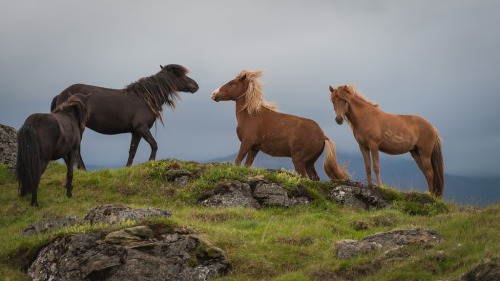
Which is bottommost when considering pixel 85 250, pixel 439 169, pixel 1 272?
pixel 1 272

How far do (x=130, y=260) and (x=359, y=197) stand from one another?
813 centimetres

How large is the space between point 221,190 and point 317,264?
215 inches

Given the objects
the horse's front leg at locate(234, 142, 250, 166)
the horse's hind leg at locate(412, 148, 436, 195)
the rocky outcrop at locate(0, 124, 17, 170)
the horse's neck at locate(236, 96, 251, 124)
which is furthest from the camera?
the rocky outcrop at locate(0, 124, 17, 170)

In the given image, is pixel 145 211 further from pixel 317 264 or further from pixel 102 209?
pixel 317 264

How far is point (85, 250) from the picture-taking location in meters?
9.56

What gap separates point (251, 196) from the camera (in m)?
14.6

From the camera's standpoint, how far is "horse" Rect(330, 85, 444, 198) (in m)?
16.2

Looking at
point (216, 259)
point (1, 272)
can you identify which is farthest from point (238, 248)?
point (1, 272)

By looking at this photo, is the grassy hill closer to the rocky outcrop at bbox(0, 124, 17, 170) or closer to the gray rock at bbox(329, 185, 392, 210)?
the gray rock at bbox(329, 185, 392, 210)

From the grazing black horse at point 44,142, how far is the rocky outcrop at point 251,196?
3.98 m

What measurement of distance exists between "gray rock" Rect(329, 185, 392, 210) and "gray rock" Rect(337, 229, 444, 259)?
479 centimetres

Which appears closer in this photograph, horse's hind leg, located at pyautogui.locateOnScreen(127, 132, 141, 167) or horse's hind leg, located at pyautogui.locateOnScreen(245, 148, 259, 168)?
horse's hind leg, located at pyautogui.locateOnScreen(245, 148, 259, 168)

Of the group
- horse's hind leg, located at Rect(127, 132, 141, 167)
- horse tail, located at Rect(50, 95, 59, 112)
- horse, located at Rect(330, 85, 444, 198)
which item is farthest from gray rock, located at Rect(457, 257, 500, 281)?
horse tail, located at Rect(50, 95, 59, 112)

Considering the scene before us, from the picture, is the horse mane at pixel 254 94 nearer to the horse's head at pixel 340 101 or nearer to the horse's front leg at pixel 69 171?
the horse's head at pixel 340 101
